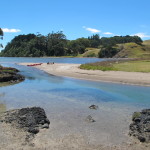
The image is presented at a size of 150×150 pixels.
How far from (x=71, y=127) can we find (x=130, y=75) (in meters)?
26.7

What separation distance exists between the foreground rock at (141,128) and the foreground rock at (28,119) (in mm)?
4666

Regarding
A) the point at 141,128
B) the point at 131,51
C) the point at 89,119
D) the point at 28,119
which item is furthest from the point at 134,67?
the point at 131,51

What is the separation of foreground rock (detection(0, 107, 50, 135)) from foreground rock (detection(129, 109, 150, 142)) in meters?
4.67

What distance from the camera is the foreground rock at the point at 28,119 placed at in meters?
14.0

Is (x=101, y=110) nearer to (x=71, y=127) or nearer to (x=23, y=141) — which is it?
(x=71, y=127)

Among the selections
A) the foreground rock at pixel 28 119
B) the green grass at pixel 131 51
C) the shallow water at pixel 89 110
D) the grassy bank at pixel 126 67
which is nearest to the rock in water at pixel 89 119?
the shallow water at pixel 89 110

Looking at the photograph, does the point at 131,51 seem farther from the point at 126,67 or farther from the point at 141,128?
the point at 141,128

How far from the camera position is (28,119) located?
48.7ft

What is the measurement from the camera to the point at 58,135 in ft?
44.4

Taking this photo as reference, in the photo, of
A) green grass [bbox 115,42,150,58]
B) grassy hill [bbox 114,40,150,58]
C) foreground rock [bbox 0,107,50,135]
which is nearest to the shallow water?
foreground rock [bbox 0,107,50,135]

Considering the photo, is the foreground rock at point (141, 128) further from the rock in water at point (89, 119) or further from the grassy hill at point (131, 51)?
the grassy hill at point (131, 51)

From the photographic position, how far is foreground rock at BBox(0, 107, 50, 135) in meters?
14.0

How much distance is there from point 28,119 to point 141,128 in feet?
19.9

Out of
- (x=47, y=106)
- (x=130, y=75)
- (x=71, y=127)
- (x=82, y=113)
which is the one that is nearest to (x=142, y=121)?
(x=71, y=127)
